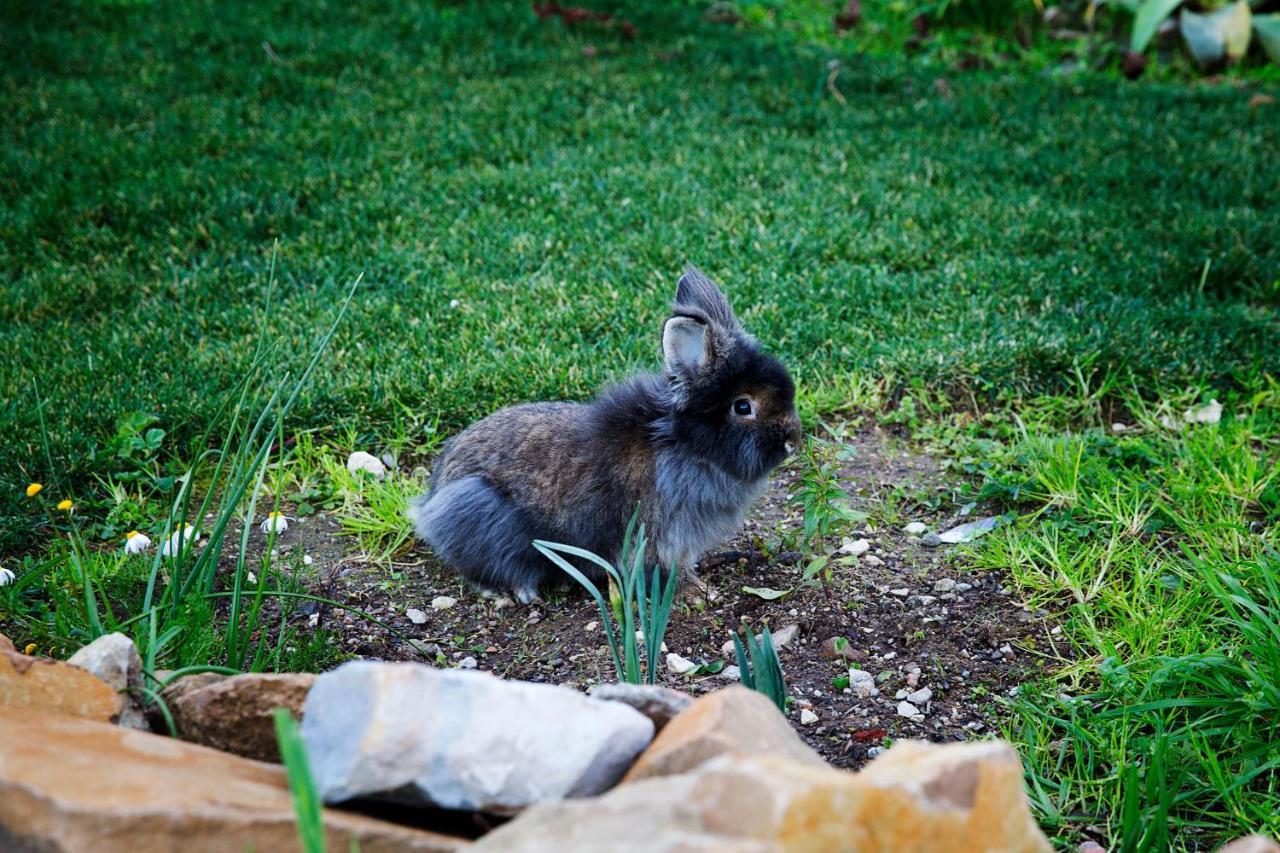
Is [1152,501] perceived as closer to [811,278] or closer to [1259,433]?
[1259,433]

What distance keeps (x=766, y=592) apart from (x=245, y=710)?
2.05m

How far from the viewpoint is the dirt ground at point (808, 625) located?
3.48 m

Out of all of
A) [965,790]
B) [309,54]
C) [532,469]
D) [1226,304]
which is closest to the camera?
[965,790]

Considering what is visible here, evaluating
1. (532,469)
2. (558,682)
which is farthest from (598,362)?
(558,682)

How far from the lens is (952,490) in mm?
4629

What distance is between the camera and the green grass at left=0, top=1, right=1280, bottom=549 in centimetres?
531

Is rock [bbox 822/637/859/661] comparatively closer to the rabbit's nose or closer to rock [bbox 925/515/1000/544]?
the rabbit's nose

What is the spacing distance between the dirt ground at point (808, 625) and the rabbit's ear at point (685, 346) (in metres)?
0.63

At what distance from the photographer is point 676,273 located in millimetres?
6164

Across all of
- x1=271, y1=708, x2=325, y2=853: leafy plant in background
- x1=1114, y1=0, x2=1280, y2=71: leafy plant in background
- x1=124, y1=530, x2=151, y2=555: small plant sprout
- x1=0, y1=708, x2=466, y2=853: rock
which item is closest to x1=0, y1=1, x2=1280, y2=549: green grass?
x1=124, y1=530, x2=151, y2=555: small plant sprout

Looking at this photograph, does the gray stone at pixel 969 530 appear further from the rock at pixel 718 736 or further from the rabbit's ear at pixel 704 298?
the rock at pixel 718 736

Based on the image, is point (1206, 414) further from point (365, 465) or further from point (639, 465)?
point (365, 465)

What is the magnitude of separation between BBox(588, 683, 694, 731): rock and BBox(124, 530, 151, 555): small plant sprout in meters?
2.49

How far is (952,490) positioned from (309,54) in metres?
6.40
